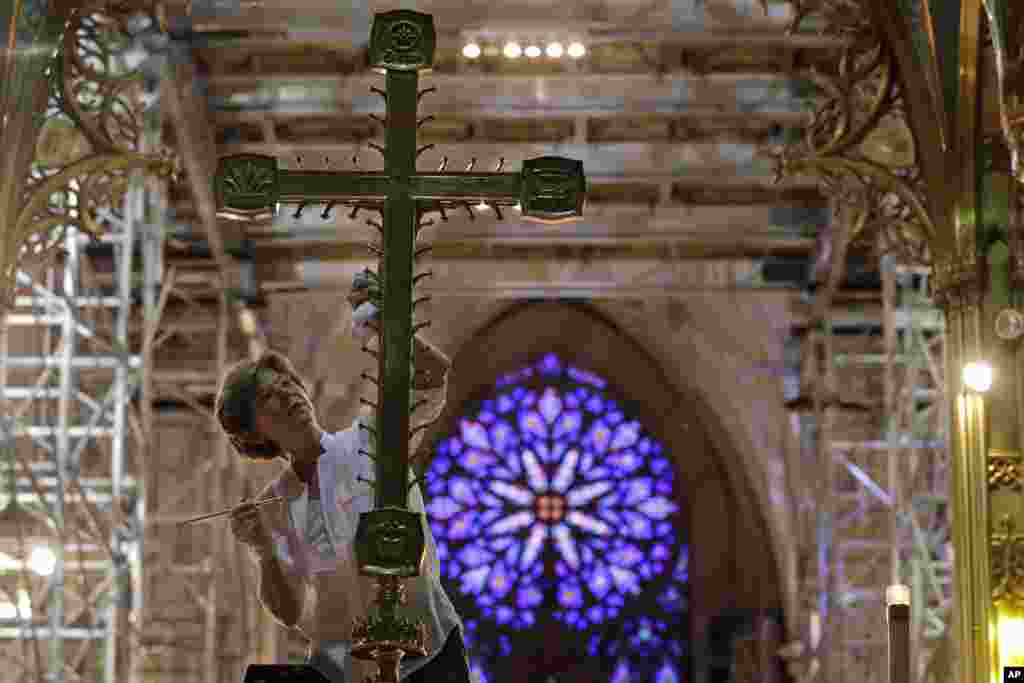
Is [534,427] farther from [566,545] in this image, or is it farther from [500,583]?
[500,583]

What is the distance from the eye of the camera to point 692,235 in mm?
18594

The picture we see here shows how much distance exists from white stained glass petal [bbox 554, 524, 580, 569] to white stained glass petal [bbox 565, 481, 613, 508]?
0.82 ft

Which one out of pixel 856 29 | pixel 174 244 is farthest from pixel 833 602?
pixel 856 29

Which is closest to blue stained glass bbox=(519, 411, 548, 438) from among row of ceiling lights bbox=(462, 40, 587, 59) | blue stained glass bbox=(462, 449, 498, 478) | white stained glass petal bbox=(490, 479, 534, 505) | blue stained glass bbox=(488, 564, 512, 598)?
blue stained glass bbox=(462, 449, 498, 478)

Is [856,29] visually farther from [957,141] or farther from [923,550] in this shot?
[923,550]

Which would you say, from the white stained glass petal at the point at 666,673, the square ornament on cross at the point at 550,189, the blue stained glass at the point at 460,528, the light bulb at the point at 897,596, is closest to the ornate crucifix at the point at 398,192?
the square ornament on cross at the point at 550,189

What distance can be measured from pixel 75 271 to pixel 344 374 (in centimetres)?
511

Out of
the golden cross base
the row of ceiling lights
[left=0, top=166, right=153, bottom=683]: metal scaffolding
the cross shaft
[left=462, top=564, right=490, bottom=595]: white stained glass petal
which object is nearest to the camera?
the golden cross base

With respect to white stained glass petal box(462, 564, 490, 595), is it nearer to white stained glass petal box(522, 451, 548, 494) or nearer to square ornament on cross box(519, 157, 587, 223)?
white stained glass petal box(522, 451, 548, 494)

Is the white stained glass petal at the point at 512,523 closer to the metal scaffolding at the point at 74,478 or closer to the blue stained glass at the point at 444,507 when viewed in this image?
the blue stained glass at the point at 444,507

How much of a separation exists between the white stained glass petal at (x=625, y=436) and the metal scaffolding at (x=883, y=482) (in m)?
2.48

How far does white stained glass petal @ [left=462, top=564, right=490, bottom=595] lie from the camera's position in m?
21.9

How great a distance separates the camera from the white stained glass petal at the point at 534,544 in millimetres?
22062

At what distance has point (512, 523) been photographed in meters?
22.2
